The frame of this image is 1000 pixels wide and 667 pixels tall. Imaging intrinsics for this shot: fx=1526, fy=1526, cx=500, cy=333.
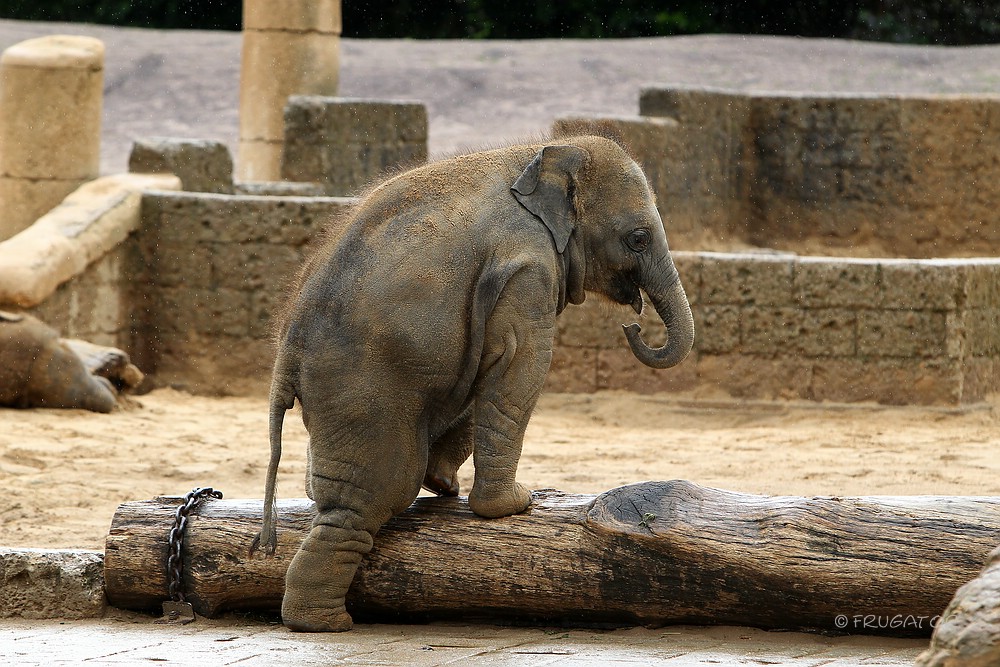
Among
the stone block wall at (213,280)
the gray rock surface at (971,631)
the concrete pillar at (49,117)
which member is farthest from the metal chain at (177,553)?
the concrete pillar at (49,117)

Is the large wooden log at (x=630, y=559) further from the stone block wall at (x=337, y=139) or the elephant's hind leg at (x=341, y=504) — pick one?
the stone block wall at (x=337, y=139)

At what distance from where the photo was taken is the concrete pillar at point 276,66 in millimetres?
17234

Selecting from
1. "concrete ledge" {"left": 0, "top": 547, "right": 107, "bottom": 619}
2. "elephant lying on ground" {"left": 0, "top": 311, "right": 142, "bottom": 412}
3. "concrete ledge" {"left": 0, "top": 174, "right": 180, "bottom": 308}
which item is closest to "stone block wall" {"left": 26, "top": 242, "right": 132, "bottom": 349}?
"concrete ledge" {"left": 0, "top": 174, "right": 180, "bottom": 308}

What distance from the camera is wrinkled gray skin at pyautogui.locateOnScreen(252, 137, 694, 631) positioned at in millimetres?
4582

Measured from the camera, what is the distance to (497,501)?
15.3 feet

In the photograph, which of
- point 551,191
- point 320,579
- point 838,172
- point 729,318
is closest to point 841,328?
point 729,318

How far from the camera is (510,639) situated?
4.60 metres

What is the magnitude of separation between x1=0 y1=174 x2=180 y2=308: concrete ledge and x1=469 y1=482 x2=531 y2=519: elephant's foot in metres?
5.56

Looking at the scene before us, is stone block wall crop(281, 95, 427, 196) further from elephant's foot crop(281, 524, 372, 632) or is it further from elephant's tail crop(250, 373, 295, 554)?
elephant's foot crop(281, 524, 372, 632)

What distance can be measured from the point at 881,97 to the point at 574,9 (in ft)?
35.2

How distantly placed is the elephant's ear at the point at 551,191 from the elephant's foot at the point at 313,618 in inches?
51.8

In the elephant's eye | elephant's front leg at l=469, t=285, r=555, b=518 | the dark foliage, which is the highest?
the dark foliage

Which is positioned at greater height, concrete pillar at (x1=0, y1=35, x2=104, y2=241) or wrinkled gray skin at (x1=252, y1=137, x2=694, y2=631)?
concrete pillar at (x1=0, y1=35, x2=104, y2=241)

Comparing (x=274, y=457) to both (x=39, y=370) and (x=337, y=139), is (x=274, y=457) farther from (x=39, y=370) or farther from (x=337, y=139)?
(x=337, y=139)
